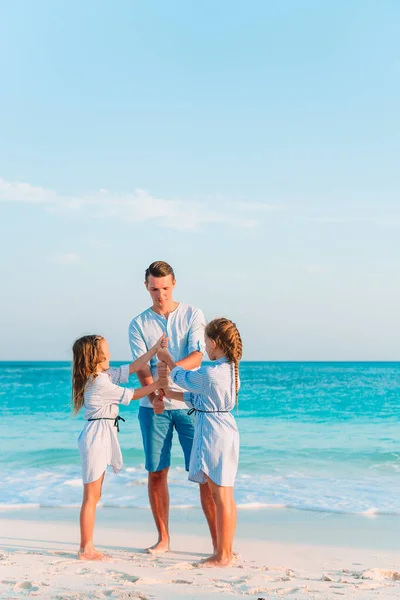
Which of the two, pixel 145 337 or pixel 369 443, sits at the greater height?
pixel 145 337

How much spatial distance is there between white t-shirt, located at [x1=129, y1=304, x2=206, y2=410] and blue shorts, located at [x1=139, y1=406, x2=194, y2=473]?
6 cm

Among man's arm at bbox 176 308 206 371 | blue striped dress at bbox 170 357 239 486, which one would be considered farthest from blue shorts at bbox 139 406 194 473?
man's arm at bbox 176 308 206 371

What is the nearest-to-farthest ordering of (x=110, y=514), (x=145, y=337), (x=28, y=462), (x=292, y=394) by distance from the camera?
(x=145, y=337) → (x=110, y=514) → (x=28, y=462) → (x=292, y=394)

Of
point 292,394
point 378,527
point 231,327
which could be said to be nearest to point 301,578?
point 231,327

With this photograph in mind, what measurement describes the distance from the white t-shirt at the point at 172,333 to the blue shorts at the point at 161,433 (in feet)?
0.20

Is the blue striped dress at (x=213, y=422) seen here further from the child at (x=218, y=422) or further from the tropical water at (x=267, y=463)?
the tropical water at (x=267, y=463)

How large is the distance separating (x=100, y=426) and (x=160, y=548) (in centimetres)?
97

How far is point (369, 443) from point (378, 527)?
673cm

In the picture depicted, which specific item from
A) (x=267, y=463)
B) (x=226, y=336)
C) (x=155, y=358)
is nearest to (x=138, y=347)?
(x=155, y=358)

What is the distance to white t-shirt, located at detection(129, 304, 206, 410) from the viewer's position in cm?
442

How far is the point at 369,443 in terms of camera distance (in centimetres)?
1207

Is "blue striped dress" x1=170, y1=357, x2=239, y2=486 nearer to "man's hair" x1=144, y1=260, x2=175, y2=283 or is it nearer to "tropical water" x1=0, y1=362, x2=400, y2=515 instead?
"man's hair" x1=144, y1=260, x2=175, y2=283

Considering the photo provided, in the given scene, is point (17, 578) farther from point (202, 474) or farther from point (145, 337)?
point (145, 337)

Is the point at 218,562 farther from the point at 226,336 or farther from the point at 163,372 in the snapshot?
the point at 226,336
